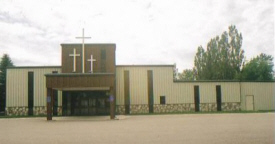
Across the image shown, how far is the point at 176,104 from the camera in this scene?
111 ft

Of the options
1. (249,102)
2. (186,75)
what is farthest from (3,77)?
(186,75)

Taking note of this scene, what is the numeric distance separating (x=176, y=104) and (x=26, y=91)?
18.0 meters

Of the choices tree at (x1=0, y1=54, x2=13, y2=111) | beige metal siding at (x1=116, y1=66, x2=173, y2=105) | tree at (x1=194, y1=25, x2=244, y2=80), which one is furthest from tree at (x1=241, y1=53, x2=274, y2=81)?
tree at (x1=0, y1=54, x2=13, y2=111)

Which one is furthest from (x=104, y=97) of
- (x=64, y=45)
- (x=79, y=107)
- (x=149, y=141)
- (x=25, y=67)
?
(x=149, y=141)

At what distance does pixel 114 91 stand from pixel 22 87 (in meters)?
11.1

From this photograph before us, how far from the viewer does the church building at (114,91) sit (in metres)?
31.7

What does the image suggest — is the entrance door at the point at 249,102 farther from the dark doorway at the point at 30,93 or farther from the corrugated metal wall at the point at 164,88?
the dark doorway at the point at 30,93

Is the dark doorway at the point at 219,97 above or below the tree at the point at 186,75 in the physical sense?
below

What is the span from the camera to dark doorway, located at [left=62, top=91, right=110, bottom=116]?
1250 inches

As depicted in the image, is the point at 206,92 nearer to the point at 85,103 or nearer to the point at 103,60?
the point at 103,60

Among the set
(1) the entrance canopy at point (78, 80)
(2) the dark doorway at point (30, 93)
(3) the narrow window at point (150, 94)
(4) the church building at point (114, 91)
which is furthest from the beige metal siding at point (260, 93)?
(2) the dark doorway at point (30, 93)

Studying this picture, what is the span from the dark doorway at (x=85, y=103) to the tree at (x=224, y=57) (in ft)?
100

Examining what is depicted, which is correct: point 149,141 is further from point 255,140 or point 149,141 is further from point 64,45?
point 64,45

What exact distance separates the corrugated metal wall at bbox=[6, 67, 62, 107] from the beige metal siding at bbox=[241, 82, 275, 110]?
23.4m
